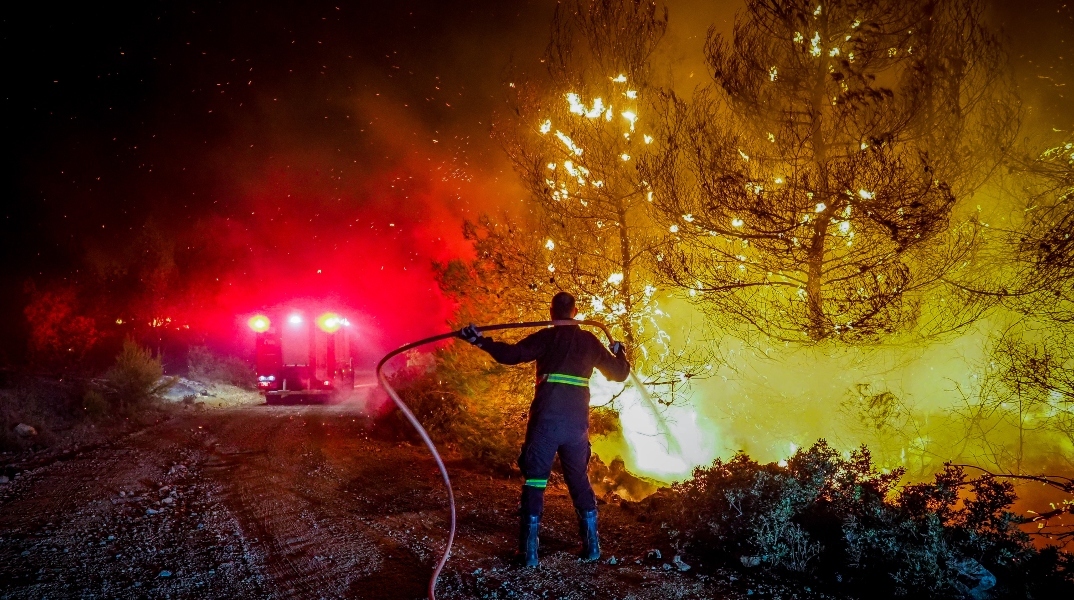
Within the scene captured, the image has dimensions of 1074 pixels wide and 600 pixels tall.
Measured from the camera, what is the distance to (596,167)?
841 centimetres

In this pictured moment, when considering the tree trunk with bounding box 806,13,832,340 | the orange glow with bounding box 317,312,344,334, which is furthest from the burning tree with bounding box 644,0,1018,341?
the orange glow with bounding box 317,312,344,334

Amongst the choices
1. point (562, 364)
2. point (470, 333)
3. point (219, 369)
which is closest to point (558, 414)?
point (562, 364)

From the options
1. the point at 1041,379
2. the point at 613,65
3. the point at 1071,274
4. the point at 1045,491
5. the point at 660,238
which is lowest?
the point at 1045,491

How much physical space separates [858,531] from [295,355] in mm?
18887

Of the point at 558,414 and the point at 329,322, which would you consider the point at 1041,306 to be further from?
the point at 329,322

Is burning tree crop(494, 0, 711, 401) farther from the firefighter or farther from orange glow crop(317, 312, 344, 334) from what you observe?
orange glow crop(317, 312, 344, 334)

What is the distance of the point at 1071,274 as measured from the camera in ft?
20.3

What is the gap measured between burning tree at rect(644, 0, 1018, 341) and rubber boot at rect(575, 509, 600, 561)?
3.33m

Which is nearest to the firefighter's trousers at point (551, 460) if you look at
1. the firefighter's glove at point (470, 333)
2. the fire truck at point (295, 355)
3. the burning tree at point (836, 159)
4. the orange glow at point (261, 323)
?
the firefighter's glove at point (470, 333)

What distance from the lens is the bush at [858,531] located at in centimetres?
406

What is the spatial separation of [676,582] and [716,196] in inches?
161

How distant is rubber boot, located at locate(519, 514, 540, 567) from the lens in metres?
4.56

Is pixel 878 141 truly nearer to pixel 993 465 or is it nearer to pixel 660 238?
pixel 660 238

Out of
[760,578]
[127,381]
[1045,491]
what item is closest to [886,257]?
[760,578]
